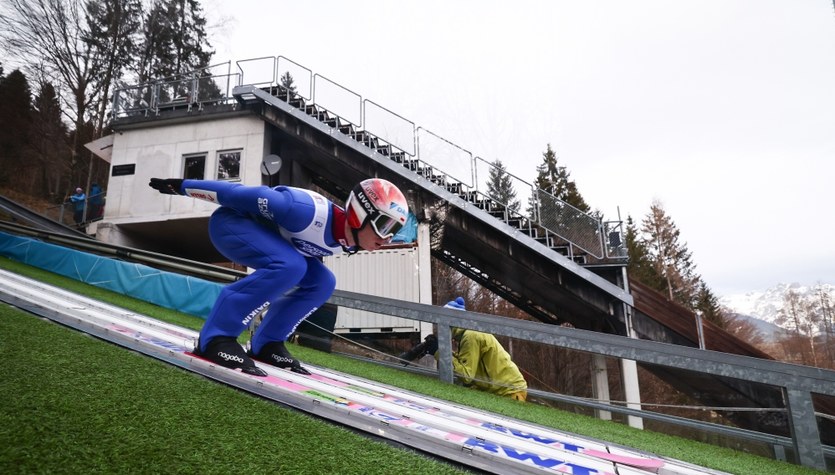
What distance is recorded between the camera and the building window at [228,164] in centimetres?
1695

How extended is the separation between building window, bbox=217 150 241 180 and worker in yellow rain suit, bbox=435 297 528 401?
44.2ft

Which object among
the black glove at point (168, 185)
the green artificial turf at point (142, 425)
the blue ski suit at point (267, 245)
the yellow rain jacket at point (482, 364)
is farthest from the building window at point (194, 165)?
the green artificial turf at point (142, 425)

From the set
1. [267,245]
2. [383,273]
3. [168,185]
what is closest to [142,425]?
[267,245]

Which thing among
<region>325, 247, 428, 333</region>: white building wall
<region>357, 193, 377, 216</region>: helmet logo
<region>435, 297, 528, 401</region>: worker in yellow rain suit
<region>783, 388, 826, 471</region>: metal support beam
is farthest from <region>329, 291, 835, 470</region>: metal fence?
<region>325, 247, 428, 333</region>: white building wall

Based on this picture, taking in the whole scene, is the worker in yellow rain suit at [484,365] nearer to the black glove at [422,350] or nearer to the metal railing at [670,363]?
the metal railing at [670,363]

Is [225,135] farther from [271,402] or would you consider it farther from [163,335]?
[271,402]

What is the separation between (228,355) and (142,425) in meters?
1.50

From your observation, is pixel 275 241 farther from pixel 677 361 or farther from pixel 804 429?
pixel 804 429

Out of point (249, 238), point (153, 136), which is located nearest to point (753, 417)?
point (249, 238)

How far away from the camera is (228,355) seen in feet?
10.6

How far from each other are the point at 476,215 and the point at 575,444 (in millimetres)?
11509

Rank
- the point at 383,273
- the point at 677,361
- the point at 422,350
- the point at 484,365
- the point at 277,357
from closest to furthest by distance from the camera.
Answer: the point at 277,357, the point at 677,361, the point at 484,365, the point at 422,350, the point at 383,273

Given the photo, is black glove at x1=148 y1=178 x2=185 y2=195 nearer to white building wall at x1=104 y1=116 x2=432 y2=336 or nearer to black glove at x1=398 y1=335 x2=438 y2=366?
black glove at x1=398 y1=335 x2=438 y2=366

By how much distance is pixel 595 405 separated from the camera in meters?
5.25
